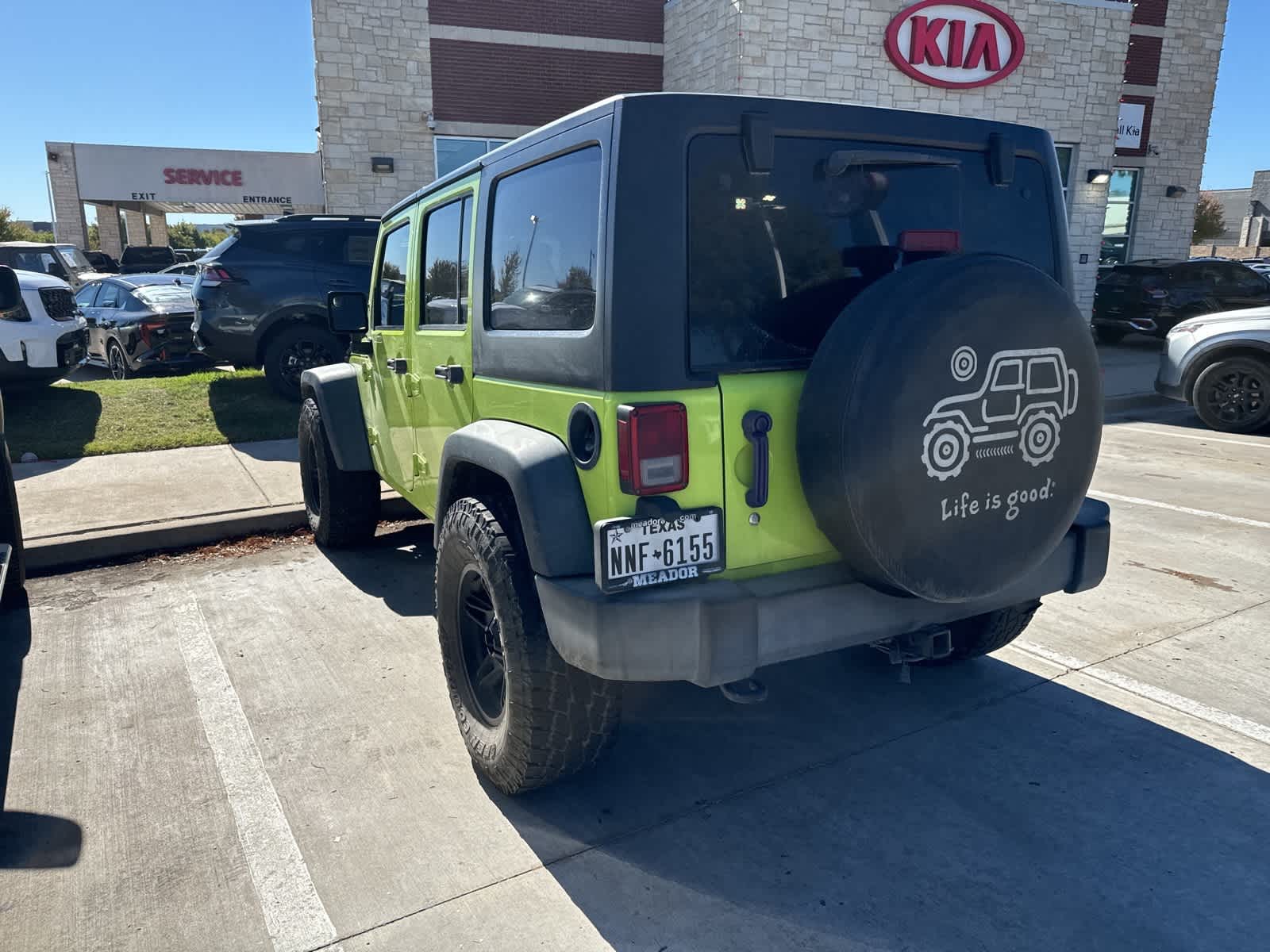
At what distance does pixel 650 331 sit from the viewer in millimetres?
2385

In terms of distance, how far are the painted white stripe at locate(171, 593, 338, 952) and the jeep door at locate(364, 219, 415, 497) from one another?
1.21 metres

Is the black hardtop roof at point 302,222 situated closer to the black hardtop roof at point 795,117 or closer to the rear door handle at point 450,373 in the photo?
the rear door handle at point 450,373

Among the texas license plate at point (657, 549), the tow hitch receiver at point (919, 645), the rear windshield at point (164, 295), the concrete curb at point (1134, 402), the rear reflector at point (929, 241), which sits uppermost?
the rear reflector at point (929, 241)

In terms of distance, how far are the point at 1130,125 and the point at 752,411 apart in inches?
857

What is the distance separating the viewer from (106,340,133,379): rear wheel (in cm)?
1174

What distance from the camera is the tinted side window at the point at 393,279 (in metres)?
4.32

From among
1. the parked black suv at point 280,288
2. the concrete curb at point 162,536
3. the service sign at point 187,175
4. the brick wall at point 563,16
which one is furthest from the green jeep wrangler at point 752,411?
the service sign at point 187,175

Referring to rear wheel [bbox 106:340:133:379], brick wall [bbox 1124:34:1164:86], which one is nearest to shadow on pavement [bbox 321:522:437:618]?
rear wheel [bbox 106:340:133:379]

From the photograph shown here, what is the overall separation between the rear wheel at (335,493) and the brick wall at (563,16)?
1253 cm

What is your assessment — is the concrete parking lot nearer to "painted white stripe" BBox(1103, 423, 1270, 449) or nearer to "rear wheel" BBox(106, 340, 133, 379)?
"painted white stripe" BBox(1103, 423, 1270, 449)

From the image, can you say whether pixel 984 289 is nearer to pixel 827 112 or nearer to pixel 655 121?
pixel 827 112

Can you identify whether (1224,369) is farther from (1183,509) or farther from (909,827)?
(909,827)

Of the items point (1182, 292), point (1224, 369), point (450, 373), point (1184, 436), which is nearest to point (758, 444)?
point (450, 373)

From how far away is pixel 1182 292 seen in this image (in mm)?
16094
